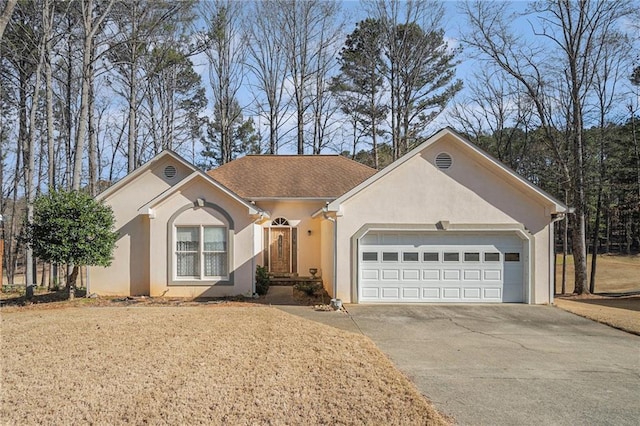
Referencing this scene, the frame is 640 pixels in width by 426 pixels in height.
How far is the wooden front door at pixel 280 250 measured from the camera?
17.1m

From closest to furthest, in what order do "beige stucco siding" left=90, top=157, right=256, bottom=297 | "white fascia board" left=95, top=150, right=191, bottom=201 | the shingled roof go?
"beige stucco siding" left=90, top=157, right=256, bottom=297 → "white fascia board" left=95, top=150, right=191, bottom=201 → the shingled roof

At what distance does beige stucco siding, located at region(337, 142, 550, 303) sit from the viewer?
41.0 ft

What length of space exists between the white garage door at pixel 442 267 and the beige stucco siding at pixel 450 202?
0.47 meters

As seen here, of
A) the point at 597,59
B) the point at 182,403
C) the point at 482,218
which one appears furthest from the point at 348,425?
the point at 597,59

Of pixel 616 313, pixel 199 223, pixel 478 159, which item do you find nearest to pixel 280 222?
pixel 199 223

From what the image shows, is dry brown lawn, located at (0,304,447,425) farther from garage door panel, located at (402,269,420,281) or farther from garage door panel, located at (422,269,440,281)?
garage door panel, located at (422,269,440,281)

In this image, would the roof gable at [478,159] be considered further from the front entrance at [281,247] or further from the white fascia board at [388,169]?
the front entrance at [281,247]

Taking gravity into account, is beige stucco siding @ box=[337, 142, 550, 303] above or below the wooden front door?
above

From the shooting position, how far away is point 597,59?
19969 mm

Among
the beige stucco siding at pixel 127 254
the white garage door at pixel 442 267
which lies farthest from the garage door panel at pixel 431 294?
the beige stucco siding at pixel 127 254

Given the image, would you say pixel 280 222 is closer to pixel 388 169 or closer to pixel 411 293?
pixel 388 169

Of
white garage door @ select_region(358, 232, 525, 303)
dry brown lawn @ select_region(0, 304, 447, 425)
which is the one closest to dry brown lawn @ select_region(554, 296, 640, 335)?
white garage door @ select_region(358, 232, 525, 303)

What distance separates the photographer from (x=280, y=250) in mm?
17172

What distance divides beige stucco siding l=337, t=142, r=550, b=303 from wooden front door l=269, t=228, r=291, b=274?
518cm
